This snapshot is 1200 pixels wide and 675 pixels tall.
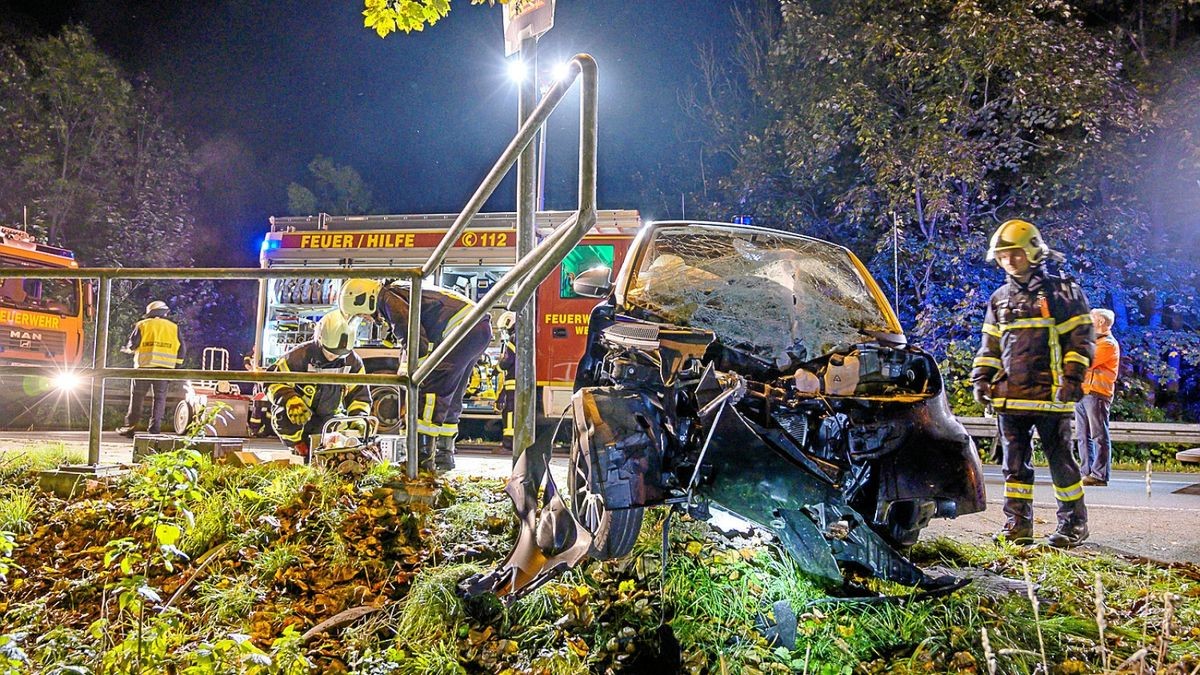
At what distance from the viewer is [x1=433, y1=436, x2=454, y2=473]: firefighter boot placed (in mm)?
6112

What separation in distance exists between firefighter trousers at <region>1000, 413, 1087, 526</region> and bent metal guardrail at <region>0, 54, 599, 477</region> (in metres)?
3.05

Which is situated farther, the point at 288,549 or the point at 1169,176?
the point at 1169,176

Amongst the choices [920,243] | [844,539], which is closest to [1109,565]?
[844,539]

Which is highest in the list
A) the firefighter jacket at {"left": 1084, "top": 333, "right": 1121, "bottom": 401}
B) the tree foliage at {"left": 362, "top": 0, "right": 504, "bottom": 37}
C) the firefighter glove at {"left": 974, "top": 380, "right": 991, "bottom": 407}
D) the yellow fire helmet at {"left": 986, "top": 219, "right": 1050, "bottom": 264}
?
the tree foliage at {"left": 362, "top": 0, "right": 504, "bottom": 37}

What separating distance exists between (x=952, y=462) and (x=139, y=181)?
25816 mm

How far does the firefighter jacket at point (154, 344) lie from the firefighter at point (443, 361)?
14.4 ft

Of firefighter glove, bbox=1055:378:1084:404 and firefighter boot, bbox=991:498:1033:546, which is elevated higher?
firefighter glove, bbox=1055:378:1084:404

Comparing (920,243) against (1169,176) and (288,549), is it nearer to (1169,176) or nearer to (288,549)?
(1169,176)

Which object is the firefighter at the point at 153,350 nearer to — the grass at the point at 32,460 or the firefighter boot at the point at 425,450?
the grass at the point at 32,460

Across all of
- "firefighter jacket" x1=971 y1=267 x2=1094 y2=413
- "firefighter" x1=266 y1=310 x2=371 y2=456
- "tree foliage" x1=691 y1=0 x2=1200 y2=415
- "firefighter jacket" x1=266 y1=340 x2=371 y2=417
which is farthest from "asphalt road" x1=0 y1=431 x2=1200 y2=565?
"tree foliage" x1=691 y1=0 x2=1200 y2=415

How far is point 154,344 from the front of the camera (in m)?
9.10

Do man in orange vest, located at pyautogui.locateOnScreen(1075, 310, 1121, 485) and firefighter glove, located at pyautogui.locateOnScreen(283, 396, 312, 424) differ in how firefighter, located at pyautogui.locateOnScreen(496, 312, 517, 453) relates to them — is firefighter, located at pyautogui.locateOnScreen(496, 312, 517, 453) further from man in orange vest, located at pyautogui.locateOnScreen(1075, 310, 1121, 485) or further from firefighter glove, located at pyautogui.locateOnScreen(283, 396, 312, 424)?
man in orange vest, located at pyautogui.locateOnScreen(1075, 310, 1121, 485)

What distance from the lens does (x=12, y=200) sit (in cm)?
2041

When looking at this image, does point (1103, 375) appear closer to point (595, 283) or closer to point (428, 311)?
point (595, 283)
